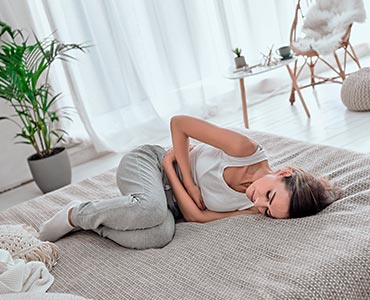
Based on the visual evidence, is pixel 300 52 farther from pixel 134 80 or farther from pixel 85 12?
pixel 85 12

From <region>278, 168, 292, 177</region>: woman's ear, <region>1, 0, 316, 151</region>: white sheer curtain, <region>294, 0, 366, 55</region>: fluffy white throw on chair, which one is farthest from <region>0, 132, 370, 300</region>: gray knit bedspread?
<region>1, 0, 316, 151</region>: white sheer curtain

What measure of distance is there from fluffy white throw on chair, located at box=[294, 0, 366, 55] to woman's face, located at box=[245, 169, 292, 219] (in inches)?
98.8

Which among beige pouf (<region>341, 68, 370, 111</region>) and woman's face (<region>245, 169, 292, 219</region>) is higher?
woman's face (<region>245, 169, 292, 219</region>)

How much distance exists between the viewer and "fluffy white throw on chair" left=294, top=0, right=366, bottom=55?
4098 mm

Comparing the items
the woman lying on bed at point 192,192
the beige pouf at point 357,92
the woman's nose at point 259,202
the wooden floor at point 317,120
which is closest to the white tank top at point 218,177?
the woman lying on bed at point 192,192

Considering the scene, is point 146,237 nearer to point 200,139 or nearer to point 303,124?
point 200,139

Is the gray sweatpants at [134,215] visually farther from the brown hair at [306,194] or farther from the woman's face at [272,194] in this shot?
the brown hair at [306,194]

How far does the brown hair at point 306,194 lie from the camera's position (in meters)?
1.79

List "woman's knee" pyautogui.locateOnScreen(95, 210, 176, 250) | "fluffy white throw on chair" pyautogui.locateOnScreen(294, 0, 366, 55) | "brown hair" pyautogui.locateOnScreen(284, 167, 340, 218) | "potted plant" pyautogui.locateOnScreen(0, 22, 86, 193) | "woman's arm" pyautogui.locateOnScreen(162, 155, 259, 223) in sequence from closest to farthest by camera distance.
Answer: "brown hair" pyautogui.locateOnScreen(284, 167, 340, 218)
"woman's knee" pyautogui.locateOnScreen(95, 210, 176, 250)
"woman's arm" pyautogui.locateOnScreen(162, 155, 259, 223)
"potted plant" pyautogui.locateOnScreen(0, 22, 86, 193)
"fluffy white throw on chair" pyautogui.locateOnScreen(294, 0, 366, 55)

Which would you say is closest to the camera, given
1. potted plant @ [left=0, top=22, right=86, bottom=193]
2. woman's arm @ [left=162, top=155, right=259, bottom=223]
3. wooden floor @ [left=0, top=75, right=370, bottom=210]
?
woman's arm @ [left=162, top=155, right=259, bottom=223]

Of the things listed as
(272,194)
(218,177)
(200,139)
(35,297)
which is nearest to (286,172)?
(272,194)

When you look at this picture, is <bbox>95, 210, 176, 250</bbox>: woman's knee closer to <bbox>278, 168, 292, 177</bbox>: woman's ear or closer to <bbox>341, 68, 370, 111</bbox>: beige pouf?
<bbox>278, 168, 292, 177</bbox>: woman's ear

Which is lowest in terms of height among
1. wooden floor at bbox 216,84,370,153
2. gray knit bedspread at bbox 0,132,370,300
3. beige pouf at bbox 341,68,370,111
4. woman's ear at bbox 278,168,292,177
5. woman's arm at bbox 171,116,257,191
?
wooden floor at bbox 216,84,370,153

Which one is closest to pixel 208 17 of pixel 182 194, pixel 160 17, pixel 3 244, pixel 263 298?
pixel 160 17
